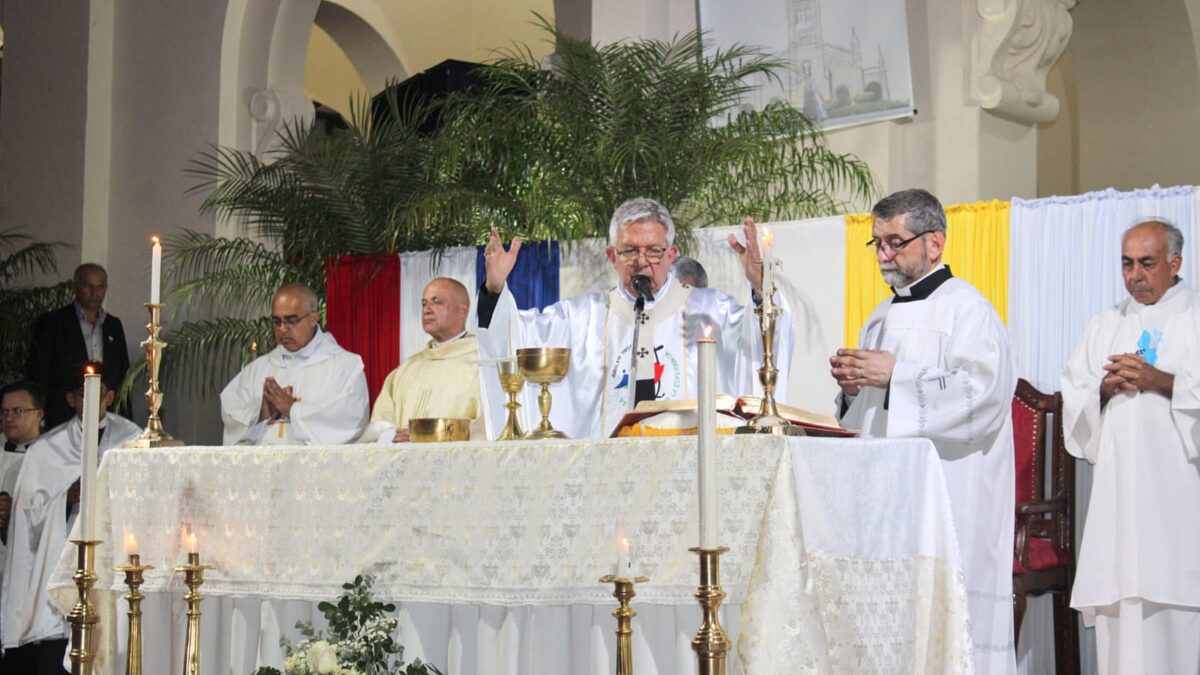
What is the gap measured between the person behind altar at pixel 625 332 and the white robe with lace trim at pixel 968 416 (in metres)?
0.41

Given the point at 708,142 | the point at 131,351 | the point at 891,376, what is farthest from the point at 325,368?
the point at 131,351

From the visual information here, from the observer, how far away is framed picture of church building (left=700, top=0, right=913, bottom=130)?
29.3 ft

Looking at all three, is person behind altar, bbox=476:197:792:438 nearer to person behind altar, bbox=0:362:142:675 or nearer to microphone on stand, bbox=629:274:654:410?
microphone on stand, bbox=629:274:654:410

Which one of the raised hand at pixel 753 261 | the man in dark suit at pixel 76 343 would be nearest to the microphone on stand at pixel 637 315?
the raised hand at pixel 753 261

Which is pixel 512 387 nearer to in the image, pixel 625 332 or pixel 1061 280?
pixel 625 332

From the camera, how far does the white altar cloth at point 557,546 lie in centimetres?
366

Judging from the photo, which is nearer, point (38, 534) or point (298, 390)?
point (298, 390)

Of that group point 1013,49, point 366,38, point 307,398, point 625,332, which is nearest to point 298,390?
point 307,398

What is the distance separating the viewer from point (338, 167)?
889 centimetres

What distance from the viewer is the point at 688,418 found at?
4125mm

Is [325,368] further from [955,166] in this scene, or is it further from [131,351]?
[131,351]

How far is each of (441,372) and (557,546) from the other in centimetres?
323

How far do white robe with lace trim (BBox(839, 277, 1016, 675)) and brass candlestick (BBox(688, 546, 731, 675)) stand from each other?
1412 mm

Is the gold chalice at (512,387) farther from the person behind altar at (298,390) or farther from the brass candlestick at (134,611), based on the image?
the person behind altar at (298,390)
